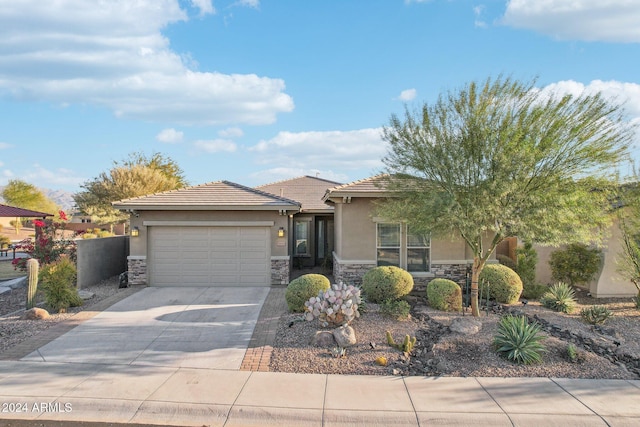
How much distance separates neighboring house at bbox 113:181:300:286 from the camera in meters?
13.0

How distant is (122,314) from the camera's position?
9.59m

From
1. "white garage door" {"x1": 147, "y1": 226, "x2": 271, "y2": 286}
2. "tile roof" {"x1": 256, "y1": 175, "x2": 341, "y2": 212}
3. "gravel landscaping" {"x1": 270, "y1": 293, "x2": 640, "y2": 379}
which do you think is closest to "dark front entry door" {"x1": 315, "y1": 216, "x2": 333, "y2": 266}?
"tile roof" {"x1": 256, "y1": 175, "x2": 341, "y2": 212}

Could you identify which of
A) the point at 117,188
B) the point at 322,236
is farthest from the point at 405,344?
the point at 117,188

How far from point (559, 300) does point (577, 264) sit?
7.43ft

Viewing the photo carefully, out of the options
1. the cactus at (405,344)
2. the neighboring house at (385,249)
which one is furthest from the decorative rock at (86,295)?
the cactus at (405,344)

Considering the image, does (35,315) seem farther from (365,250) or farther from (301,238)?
(301,238)

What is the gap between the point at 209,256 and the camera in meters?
13.1

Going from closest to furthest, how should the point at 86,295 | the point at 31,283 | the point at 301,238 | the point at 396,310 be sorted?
1. the point at 396,310
2. the point at 31,283
3. the point at 86,295
4. the point at 301,238

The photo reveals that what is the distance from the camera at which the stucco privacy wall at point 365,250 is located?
1220 centimetres

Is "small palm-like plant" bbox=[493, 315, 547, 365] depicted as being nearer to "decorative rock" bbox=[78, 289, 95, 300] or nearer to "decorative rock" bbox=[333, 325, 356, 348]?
"decorative rock" bbox=[333, 325, 356, 348]

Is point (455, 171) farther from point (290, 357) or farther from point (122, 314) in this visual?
point (122, 314)

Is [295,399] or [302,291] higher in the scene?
[302,291]

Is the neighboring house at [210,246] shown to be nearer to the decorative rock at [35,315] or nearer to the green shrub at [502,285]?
the decorative rock at [35,315]

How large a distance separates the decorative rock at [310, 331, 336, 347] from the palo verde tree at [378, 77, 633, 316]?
10.3ft
